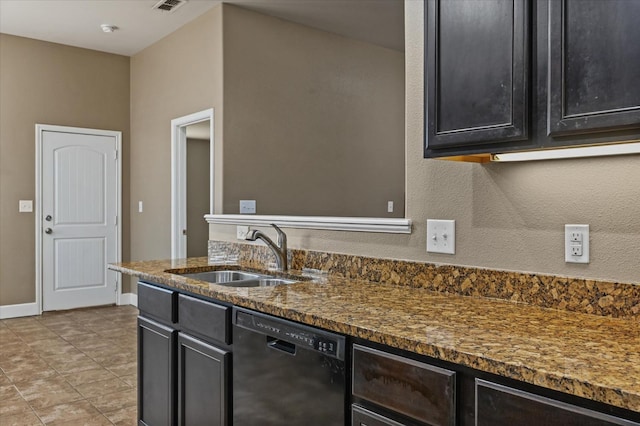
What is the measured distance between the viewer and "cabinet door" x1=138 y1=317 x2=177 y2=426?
2.35 meters

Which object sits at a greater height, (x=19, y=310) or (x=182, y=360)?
(x=182, y=360)

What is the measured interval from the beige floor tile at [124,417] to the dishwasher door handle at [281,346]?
5.04 ft

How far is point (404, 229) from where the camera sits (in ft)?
6.96

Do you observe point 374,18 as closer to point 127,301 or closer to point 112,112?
point 112,112

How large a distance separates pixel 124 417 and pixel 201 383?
1.10m

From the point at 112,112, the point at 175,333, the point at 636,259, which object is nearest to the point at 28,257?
the point at 112,112

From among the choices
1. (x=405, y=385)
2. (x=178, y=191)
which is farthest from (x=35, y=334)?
(x=405, y=385)

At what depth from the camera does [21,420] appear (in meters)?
2.87

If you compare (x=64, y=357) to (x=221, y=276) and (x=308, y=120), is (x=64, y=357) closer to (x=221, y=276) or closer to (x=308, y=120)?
(x=221, y=276)

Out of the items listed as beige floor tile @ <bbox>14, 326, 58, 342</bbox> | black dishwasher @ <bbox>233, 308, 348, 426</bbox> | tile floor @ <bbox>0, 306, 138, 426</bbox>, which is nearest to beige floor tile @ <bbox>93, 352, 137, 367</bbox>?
tile floor @ <bbox>0, 306, 138, 426</bbox>

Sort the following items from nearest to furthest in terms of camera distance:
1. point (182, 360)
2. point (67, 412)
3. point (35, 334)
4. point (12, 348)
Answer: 1. point (182, 360)
2. point (67, 412)
3. point (12, 348)
4. point (35, 334)

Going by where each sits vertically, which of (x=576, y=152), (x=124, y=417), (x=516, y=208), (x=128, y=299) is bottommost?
(x=124, y=417)

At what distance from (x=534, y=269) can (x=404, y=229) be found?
1.82ft

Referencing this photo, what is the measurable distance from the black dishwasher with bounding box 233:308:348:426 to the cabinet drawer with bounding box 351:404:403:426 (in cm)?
4
